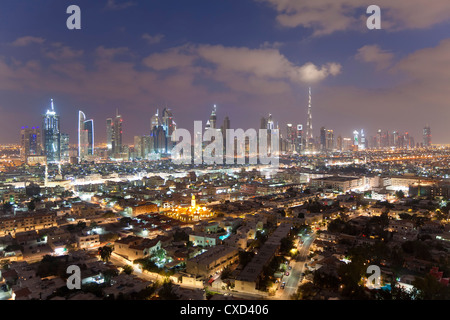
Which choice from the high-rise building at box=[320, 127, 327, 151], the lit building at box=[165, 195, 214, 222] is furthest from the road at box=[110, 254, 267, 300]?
the high-rise building at box=[320, 127, 327, 151]

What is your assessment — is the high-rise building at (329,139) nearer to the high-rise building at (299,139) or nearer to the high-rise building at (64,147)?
the high-rise building at (299,139)

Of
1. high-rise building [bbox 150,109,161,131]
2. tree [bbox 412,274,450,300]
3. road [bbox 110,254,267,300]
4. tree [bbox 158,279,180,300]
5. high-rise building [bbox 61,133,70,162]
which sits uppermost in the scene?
high-rise building [bbox 150,109,161,131]

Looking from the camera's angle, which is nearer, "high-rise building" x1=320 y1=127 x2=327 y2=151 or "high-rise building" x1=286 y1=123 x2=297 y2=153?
"high-rise building" x1=286 y1=123 x2=297 y2=153

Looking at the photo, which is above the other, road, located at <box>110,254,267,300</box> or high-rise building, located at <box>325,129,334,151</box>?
high-rise building, located at <box>325,129,334,151</box>

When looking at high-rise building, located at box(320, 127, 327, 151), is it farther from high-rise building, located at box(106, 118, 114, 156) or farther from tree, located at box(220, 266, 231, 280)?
tree, located at box(220, 266, 231, 280)

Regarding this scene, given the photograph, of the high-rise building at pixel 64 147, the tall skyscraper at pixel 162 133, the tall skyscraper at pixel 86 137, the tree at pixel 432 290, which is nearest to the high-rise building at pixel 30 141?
the high-rise building at pixel 64 147

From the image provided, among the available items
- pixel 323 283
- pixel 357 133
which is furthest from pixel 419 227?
pixel 357 133

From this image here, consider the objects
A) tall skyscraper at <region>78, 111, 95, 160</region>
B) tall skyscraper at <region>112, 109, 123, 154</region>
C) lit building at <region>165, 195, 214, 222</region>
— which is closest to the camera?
lit building at <region>165, 195, 214, 222</region>
